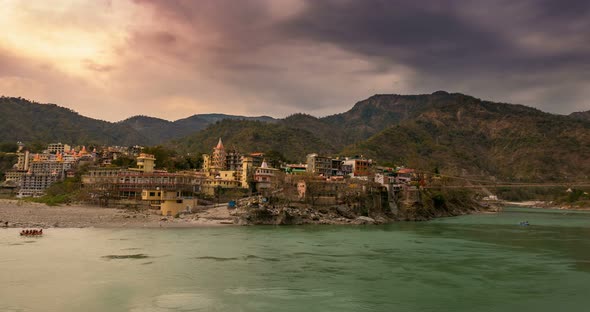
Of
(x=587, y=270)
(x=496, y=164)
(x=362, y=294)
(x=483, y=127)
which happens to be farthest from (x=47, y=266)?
(x=483, y=127)

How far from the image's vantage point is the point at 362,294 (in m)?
16.8

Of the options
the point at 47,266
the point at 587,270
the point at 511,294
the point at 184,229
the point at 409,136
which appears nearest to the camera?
the point at 511,294

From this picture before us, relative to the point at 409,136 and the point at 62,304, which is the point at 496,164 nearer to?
the point at 409,136

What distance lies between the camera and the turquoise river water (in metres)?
15.4

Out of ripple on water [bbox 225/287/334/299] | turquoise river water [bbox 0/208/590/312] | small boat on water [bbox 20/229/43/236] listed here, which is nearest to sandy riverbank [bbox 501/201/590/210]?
turquoise river water [bbox 0/208/590/312]

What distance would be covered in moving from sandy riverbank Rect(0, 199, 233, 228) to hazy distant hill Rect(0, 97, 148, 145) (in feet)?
293

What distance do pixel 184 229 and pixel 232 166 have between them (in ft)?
115

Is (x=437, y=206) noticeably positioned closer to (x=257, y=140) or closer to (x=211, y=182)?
(x=211, y=182)

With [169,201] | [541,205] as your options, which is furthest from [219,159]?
[541,205]

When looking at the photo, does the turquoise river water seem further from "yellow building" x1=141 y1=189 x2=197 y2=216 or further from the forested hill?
the forested hill

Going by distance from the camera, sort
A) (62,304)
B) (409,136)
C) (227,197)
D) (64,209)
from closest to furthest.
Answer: (62,304) → (64,209) → (227,197) → (409,136)

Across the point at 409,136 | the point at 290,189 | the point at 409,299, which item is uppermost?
the point at 409,136

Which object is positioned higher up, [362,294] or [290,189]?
[290,189]

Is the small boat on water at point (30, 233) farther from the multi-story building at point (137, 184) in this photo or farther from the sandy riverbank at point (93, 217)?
the multi-story building at point (137, 184)
